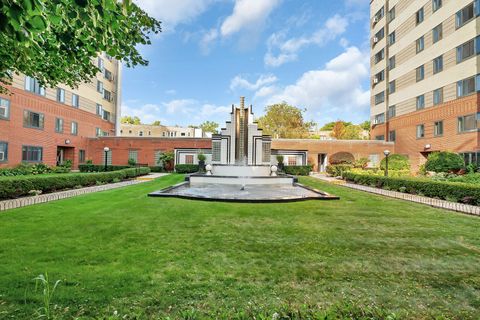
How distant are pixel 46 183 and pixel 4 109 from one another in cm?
1624

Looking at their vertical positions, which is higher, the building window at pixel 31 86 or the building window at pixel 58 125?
the building window at pixel 31 86

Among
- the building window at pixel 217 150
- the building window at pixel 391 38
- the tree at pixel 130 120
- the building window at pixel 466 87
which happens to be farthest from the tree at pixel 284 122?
the tree at pixel 130 120

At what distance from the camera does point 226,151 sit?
86.3 feet

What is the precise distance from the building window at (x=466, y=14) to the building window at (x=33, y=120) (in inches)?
1610

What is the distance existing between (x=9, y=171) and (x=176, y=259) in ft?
84.8

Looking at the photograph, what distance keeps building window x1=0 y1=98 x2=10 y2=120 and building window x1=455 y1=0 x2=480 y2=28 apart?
40.7 m

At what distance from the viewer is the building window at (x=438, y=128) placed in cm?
2491

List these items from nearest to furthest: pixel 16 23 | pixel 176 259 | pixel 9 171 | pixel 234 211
Answer: 1. pixel 16 23
2. pixel 176 259
3. pixel 234 211
4. pixel 9 171

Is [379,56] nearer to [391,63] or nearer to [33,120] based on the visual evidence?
[391,63]

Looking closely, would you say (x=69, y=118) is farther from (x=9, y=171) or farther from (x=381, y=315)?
(x=381, y=315)

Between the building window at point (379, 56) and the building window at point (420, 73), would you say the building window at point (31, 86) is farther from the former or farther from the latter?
the building window at point (379, 56)

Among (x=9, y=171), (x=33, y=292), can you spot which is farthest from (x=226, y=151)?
(x=33, y=292)

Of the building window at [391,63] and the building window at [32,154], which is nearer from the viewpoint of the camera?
the building window at [32,154]

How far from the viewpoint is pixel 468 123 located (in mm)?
21656
